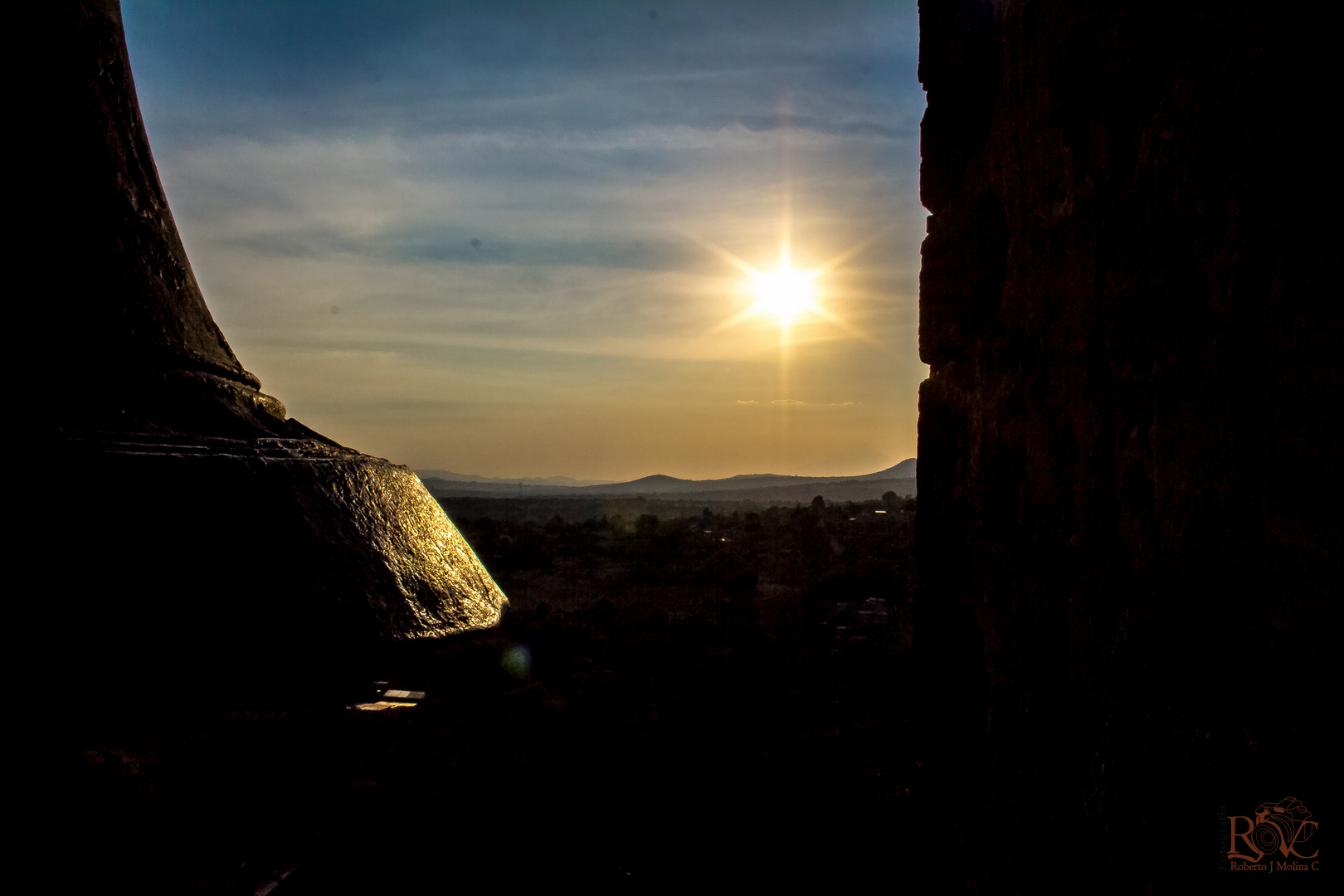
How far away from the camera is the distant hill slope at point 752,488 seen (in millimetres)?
80625

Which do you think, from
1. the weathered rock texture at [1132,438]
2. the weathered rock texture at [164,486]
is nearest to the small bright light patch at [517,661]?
the weathered rock texture at [1132,438]

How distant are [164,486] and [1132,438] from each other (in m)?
1.73

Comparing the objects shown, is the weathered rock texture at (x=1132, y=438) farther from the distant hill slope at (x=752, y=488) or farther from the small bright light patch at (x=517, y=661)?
the distant hill slope at (x=752, y=488)

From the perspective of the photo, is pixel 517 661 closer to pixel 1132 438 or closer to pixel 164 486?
pixel 1132 438

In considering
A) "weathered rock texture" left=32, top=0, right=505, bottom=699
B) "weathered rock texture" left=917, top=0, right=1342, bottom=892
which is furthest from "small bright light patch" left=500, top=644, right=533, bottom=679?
"weathered rock texture" left=32, top=0, right=505, bottom=699

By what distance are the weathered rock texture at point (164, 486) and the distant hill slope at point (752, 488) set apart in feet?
149

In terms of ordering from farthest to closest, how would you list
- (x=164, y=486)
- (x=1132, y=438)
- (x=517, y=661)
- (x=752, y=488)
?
(x=752, y=488)
(x=517, y=661)
(x=1132, y=438)
(x=164, y=486)

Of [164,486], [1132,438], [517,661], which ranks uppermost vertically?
[1132,438]

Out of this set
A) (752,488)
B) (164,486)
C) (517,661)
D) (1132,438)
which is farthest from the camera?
(752,488)

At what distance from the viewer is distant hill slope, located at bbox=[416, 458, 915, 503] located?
8062cm

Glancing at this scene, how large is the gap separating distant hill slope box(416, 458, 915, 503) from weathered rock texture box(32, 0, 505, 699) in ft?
149

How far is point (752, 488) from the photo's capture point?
113m

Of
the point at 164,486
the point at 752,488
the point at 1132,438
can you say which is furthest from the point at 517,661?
the point at 752,488

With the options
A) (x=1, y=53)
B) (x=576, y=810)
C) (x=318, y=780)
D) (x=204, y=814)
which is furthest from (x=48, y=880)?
(x=1, y=53)
